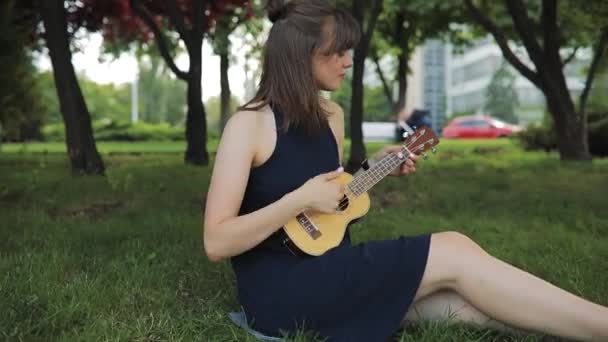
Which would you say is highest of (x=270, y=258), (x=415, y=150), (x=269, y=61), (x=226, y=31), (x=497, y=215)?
(x=226, y=31)

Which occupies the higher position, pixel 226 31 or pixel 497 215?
pixel 226 31

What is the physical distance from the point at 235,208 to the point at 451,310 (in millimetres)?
966

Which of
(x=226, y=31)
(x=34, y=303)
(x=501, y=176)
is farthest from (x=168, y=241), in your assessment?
(x=226, y=31)

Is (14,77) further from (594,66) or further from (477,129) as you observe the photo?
(477,129)

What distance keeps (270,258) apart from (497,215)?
3.83m

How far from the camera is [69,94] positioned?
8125 mm

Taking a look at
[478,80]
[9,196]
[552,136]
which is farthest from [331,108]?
[478,80]

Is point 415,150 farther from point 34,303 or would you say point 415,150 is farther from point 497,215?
point 497,215

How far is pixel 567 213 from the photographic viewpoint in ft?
19.2

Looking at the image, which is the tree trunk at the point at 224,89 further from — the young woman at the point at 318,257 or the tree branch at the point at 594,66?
the young woman at the point at 318,257

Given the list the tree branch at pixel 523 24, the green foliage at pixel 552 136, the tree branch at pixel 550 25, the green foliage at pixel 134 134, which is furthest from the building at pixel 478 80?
the tree branch at pixel 523 24

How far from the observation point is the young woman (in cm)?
236

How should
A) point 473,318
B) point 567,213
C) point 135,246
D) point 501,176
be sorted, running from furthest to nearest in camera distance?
point 501,176 → point 567,213 → point 135,246 → point 473,318

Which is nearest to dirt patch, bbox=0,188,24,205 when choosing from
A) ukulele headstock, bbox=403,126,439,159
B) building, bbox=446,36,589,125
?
ukulele headstock, bbox=403,126,439,159
